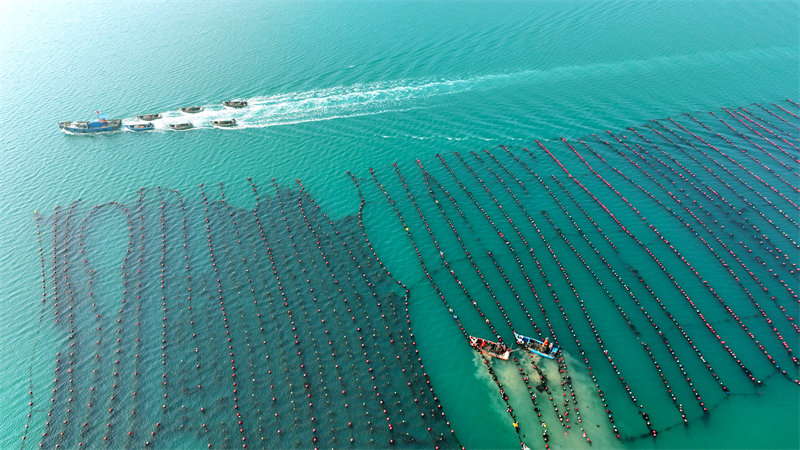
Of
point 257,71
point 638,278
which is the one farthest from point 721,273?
point 257,71

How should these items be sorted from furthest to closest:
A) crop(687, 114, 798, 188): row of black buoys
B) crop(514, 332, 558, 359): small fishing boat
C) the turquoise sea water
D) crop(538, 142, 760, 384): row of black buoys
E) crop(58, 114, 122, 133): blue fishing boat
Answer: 1. crop(58, 114, 122, 133): blue fishing boat
2. crop(687, 114, 798, 188): row of black buoys
3. crop(514, 332, 558, 359): small fishing boat
4. crop(538, 142, 760, 384): row of black buoys
5. the turquoise sea water

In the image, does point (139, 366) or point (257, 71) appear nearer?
point (139, 366)

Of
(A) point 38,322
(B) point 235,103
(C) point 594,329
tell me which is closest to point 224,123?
(B) point 235,103

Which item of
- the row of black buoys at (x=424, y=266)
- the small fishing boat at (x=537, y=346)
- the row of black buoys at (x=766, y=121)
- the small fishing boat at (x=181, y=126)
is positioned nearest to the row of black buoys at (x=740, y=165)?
the row of black buoys at (x=766, y=121)

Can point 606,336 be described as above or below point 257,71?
below

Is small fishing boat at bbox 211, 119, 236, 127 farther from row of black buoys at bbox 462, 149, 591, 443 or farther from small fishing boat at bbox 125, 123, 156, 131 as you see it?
row of black buoys at bbox 462, 149, 591, 443

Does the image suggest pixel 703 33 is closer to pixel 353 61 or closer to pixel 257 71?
pixel 353 61

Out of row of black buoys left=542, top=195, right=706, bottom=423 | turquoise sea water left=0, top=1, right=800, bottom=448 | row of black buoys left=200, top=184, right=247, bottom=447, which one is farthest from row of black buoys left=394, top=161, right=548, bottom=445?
row of black buoys left=200, top=184, right=247, bottom=447

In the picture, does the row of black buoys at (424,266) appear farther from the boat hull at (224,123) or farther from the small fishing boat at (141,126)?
the small fishing boat at (141,126)
